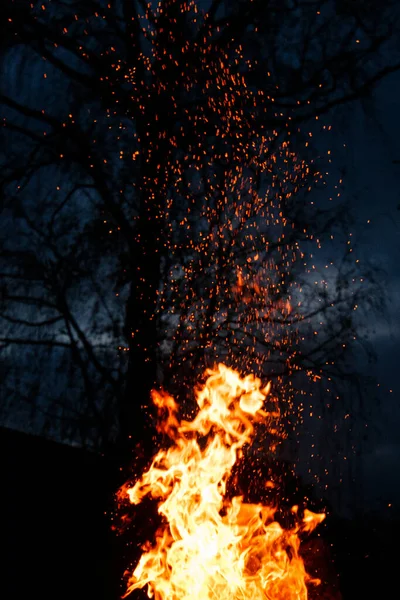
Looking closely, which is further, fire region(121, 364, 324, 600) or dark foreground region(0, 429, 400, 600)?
dark foreground region(0, 429, 400, 600)

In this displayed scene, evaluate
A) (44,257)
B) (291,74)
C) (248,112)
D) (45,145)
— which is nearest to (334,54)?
(291,74)

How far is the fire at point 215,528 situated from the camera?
20.5 ft

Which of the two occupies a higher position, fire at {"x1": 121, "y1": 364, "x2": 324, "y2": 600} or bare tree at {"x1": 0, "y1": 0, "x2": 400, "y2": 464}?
bare tree at {"x1": 0, "y1": 0, "x2": 400, "y2": 464}

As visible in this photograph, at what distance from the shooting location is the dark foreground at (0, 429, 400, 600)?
25.5 ft

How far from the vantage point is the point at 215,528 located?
645 cm

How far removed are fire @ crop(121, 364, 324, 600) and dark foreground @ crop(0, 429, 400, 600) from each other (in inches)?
25.7

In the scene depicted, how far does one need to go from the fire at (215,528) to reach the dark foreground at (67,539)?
65 cm

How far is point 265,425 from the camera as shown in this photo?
9109 millimetres

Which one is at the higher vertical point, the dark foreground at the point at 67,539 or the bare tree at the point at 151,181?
the bare tree at the point at 151,181

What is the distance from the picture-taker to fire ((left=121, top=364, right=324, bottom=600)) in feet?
20.5

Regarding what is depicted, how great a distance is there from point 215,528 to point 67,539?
241cm

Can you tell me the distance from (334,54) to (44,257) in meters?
4.36

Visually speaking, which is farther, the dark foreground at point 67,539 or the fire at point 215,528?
the dark foreground at point 67,539

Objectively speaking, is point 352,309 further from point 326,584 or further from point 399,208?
point 326,584
